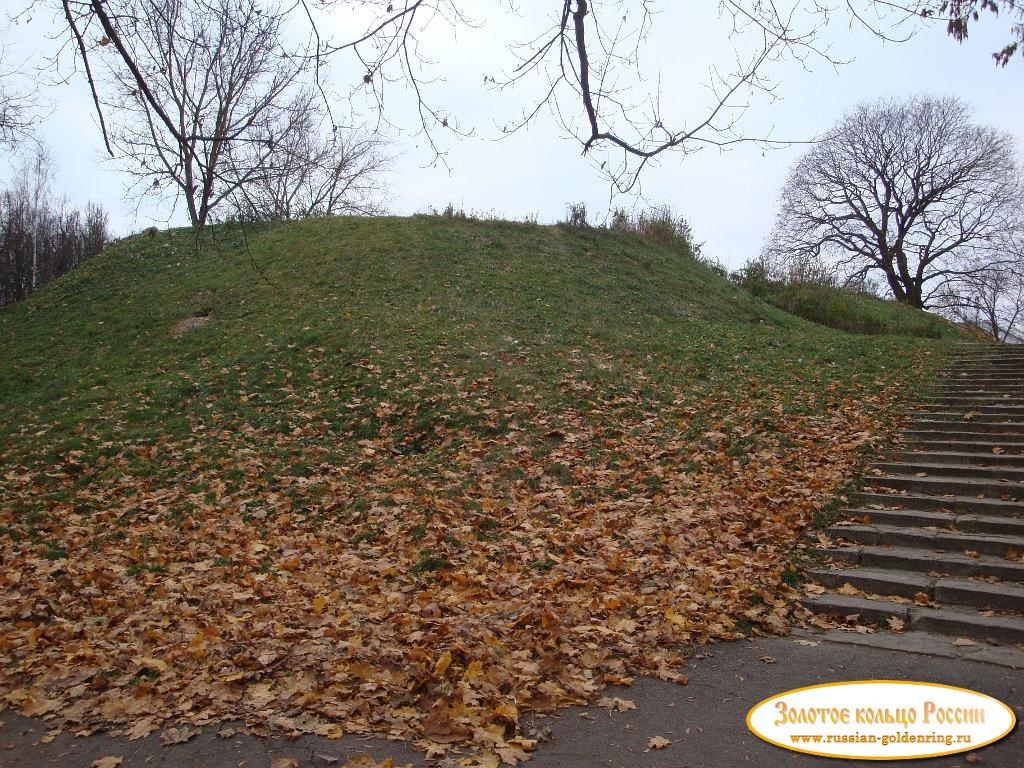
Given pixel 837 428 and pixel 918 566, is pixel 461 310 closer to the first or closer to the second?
pixel 837 428

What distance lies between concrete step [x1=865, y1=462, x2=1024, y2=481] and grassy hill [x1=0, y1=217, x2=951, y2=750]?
0.45 metres

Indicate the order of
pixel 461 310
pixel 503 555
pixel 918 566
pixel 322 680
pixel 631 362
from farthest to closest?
pixel 461 310, pixel 631 362, pixel 503 555, pixel 918 566, pixel 322 680

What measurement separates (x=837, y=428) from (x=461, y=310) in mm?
7991

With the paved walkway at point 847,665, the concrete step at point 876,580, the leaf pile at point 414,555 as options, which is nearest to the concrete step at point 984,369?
the leaf pile at point 414,555

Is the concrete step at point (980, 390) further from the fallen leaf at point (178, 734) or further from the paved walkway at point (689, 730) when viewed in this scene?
the fallen leaf at point (178, 734)

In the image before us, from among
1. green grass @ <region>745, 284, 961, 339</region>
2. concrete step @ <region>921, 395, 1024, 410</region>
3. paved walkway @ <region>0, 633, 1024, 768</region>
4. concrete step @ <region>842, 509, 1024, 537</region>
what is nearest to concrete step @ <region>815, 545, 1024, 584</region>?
concrete step @ <region>842, 509, 1024, 537</region>

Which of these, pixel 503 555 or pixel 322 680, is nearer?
pixel 322 680

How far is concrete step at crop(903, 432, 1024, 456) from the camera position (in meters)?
8.25

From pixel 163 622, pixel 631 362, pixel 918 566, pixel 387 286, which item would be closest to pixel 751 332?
pixel 631 362

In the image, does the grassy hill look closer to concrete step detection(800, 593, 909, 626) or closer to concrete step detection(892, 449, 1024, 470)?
concrete step detection(800, 593, 909, 626)

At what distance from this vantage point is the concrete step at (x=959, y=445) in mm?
8249

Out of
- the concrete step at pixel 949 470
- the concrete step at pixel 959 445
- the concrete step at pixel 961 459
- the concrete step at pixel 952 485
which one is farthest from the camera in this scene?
the concrete step at pixel 959 445

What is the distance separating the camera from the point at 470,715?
12.3ft

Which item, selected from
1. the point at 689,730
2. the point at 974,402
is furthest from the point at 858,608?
the point at 974,402
